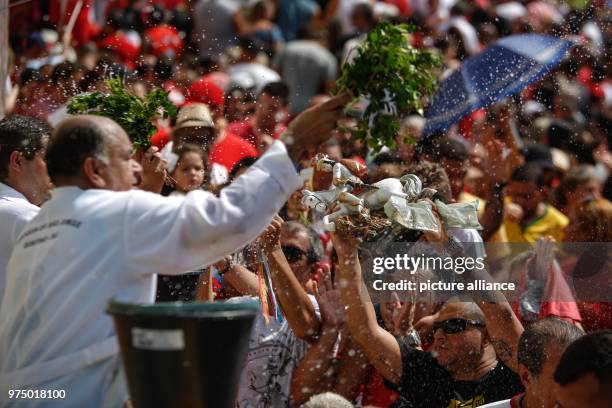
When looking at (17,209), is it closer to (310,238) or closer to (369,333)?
(369,333)

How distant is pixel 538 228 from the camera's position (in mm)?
8289

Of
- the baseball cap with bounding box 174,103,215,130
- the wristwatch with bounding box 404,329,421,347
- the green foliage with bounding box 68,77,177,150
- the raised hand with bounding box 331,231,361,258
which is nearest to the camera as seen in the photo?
the raised hand with bounding box 331,231,361,258

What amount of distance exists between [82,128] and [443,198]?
8.42ft

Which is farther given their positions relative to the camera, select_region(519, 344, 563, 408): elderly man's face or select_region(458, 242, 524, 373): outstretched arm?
select_region(458, 242, 524, 373): outstretched arm

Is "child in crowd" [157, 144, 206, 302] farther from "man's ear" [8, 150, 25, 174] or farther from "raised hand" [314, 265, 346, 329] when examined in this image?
"man's ear" [8, 150, 25, 174]

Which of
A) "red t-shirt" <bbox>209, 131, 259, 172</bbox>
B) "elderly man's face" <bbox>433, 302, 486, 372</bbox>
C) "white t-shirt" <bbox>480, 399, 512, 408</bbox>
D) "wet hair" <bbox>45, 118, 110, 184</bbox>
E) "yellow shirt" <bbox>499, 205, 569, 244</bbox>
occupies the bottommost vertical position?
"yellow shirt" <bbox>499, 205, 569, 244</bbox>

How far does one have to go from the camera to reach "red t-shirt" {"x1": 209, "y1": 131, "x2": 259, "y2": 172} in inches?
312

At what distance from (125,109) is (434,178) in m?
1.84

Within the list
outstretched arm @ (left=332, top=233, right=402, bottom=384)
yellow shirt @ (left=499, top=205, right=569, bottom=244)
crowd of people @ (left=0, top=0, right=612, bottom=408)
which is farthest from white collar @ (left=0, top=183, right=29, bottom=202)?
yellow shirt @ (left=499, top=205, right=569, bottom=244)

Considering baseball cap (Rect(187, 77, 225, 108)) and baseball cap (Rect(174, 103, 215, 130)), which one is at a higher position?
baseball cap (Rect(174, 103, 215, 130))

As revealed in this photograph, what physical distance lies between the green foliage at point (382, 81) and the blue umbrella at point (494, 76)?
9.78 feet

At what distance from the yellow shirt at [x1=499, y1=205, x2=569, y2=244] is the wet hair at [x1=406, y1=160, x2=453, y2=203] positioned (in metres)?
1.84

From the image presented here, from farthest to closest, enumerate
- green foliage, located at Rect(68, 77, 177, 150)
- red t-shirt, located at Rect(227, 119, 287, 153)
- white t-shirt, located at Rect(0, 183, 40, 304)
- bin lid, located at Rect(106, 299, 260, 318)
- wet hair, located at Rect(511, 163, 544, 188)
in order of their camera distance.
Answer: red t-shirt, located at Rect(227, 119, 287, 153), wet hair, located at Rect(511, 163, 544, 188), green foliage, located at Rect(68, 77, 177, 150), white t-shirt, located at Rect(0, 183, 40, 304), bin lid, located at Rect(106, 299, 260, 318)

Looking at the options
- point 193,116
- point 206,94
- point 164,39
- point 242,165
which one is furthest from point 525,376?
point 164,39
